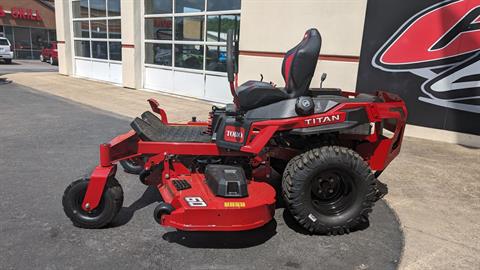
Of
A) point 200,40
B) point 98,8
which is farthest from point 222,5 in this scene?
point 98,8

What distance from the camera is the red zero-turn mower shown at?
126 inches

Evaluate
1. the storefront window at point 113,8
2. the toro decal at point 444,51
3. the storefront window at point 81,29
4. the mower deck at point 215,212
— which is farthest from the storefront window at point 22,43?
the mower deck at point 215,212

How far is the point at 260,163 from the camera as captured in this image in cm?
380

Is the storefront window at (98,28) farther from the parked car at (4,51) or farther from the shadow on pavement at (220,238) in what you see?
the shadow on pavement at (220,238)

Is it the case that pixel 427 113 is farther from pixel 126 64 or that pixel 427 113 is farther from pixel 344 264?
pixel 126 64

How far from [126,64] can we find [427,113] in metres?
10.9

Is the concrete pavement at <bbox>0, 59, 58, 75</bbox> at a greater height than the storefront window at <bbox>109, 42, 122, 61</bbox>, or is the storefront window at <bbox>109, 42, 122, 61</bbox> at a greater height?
the storefront window at <bbox>109, 42, 122, 61</bbox>

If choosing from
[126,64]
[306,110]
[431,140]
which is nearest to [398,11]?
[431,140]

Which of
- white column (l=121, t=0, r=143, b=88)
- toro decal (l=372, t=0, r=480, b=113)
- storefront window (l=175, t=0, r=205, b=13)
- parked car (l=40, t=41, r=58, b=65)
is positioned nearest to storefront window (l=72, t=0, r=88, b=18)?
white column (l=121, t=0, r=143, b=88)

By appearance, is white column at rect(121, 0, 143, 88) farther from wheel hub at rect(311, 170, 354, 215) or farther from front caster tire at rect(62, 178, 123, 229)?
wheel hub at rect(311, 170, 354, 215)

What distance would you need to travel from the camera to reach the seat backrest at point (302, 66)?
12.0 ft

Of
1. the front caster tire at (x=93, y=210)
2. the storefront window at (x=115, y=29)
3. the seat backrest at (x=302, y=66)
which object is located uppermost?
the storefront window at (x=115, y=29)

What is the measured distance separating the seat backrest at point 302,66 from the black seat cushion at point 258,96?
135mm

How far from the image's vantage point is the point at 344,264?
3.12m
